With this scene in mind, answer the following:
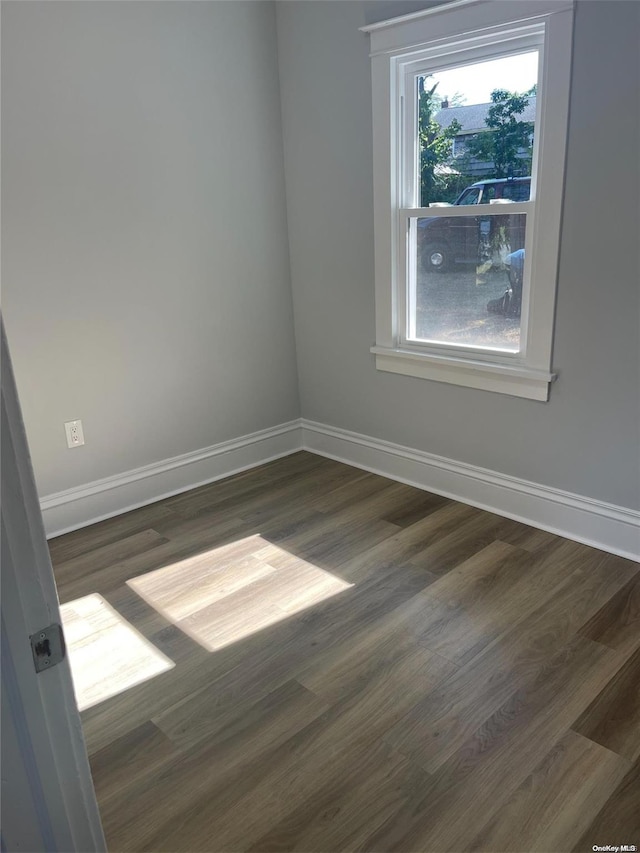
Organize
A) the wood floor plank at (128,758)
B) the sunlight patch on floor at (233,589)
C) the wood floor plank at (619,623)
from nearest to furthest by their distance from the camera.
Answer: the wood floor plank at (128,758), the wood floor plank at (619,623), the sunlight patch on floor at (233,589)

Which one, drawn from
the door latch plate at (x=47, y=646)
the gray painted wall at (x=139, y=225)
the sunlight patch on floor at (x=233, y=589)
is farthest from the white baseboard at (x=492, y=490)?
the door latch plate at (x=47, y=646)

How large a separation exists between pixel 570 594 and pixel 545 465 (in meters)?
0.60

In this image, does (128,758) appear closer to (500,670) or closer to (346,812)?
(346,812)

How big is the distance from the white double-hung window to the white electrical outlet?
1.44 meters

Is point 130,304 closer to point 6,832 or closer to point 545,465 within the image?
point 545,465

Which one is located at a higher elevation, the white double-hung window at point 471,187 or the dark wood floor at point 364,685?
the white double-hung window at point 471,187

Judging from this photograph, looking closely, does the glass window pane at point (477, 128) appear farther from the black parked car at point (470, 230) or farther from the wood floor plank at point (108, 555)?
the wood floor plank at point (108, 555)

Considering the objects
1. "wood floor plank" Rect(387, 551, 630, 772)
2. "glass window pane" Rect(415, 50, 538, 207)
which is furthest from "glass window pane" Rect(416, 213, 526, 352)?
"wood floor plank" Rect(387, 551, 630, 772)

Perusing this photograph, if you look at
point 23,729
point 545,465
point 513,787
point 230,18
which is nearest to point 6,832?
point 23,729

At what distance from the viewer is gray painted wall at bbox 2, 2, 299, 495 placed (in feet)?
8.23

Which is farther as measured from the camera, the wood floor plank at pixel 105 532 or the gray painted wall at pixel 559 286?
the wood floor plank at pixel 105 532

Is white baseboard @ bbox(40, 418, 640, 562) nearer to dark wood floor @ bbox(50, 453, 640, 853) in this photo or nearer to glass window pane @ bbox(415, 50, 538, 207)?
dark wood floor @ bbox(50, 453, 640, 853)

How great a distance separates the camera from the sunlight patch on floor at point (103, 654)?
1909 millimetres

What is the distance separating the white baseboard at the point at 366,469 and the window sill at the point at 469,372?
386mm
